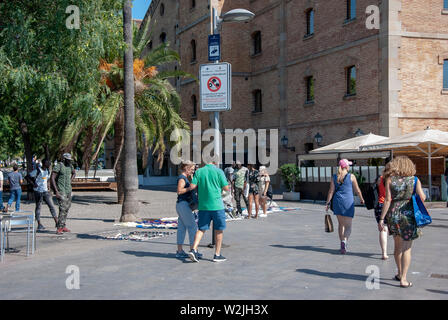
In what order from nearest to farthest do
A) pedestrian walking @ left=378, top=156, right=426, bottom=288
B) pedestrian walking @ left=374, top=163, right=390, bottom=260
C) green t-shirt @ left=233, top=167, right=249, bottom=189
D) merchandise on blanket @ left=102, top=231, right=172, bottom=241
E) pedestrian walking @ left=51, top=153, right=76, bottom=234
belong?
pedestrian walking @ left=378, top=156, right=426, bottom=288 < pedestrian walking @ left=374, top=163, right=390, bottom=260 < merchandise on blanket @ left=102, top=231, right=172, bottom=241 < pedestrian walking @ left=51, top=153, right=76, bottom=234 < green t-shirt @ left=233, top=167, right=249, bottom=189

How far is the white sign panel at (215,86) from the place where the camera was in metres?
10.2

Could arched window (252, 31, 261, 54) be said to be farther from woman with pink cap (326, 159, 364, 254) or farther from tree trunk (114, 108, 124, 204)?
woman with pink cap (326, 159, 364, 254)

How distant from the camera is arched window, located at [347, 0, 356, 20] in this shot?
2366 centimetres

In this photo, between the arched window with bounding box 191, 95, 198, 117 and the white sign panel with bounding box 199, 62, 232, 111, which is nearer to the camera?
the white sign panel with bounding box 199, 62, 232, 111

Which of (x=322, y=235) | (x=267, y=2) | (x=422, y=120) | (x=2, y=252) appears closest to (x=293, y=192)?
(x=422, y=120)

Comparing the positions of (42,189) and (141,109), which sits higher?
(141,109)

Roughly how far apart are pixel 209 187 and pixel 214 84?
9.90ft

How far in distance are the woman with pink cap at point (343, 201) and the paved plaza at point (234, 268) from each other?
0.40m

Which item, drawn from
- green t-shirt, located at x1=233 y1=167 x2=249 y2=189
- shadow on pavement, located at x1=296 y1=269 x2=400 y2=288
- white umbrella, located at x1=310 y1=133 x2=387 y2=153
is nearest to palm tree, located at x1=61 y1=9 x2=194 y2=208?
green t-shirt, located at x1=233 y1=167 x2=249 y2=189

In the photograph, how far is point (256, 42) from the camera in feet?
104

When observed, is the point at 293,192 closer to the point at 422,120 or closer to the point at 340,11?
the point at 422,120

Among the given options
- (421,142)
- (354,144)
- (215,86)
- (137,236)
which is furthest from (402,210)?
(354,144)

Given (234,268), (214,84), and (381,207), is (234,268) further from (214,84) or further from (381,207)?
(214,84)
